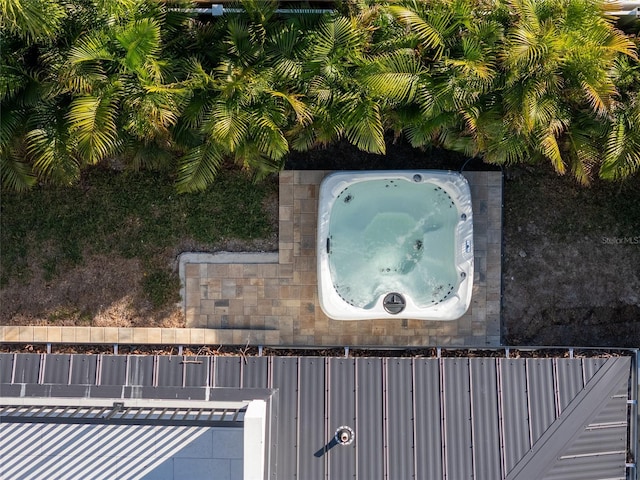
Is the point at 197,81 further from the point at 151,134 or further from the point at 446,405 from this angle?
the point at 446,405

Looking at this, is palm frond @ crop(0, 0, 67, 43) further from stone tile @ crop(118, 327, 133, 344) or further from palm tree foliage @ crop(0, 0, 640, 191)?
stone tile @ crop(118, 327, 133, 344)

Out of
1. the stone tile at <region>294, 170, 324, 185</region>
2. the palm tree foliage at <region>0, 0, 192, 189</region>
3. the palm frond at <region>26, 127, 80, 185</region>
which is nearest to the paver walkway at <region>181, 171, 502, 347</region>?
the stone tile at <region>294, 170, 324, 185</region>

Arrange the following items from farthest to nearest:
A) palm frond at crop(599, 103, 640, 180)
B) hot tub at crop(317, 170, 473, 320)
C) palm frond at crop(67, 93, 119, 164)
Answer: hot tub at crop(317, 170, 473, 320) < palm frond at crop(599, 103, 640, 180) < palm frond at crop(67, 93, 119, 164)

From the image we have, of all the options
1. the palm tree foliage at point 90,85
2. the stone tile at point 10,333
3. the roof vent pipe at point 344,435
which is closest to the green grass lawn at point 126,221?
the stone tile at point 10,333

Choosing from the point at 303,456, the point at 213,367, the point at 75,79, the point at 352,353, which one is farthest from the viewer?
the point at 352,353

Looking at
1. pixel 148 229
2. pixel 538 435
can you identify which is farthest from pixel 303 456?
pixel 148 229

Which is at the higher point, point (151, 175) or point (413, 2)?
point (413, 2)
